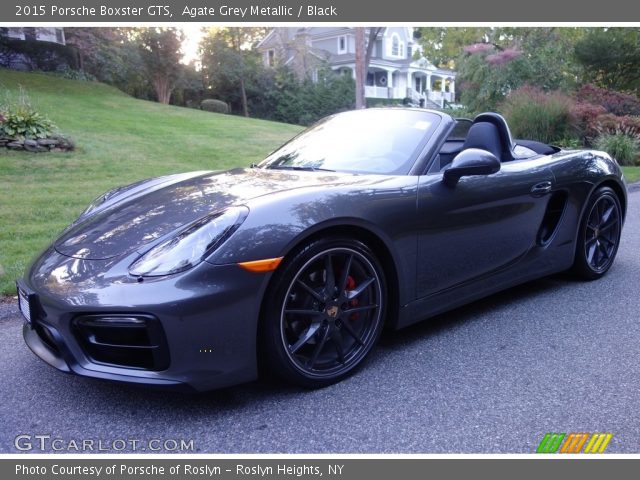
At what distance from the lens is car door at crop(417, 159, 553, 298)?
2928 millimetres

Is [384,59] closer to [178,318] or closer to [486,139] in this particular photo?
[486,139]

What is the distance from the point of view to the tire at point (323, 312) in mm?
2377

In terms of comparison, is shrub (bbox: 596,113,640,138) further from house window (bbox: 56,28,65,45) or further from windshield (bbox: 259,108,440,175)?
house window (bbox: 56,28,65,45)

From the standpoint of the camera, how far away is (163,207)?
276 cm

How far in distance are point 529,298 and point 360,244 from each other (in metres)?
1.80

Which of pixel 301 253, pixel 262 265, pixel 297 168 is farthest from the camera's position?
pixel 297 168

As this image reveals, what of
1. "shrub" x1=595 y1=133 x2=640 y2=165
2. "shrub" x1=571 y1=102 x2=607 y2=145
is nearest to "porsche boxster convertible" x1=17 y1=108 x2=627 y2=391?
"shrub" x1=595 y1=133 x2=640 y2=165

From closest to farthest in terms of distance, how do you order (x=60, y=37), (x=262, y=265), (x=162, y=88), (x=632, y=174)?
(x=262, y=265), (x=632, y=174), (x=60, y=37), (x=162, y=88)

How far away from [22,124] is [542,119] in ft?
34.8

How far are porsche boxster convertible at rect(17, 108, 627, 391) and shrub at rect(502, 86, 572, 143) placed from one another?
964cm

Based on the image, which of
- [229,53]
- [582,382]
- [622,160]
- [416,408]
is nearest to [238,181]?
[416,408]

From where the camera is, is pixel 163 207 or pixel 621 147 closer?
pixel 163 207

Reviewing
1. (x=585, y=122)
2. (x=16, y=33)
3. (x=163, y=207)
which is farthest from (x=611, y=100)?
(x=16, y=33)

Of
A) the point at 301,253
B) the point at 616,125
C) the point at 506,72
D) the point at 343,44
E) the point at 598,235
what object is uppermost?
the point at 343,44
